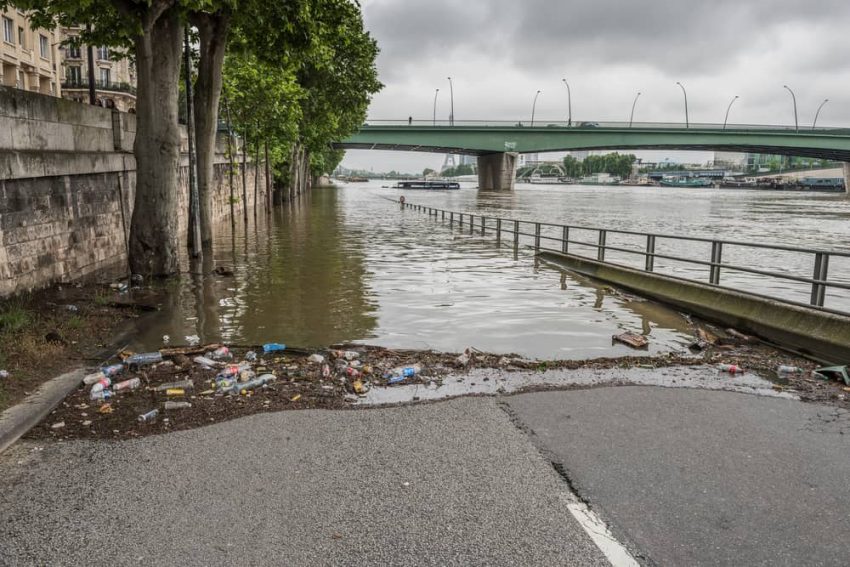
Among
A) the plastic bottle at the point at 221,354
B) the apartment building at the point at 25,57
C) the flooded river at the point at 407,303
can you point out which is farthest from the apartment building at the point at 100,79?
the plastic bottle at the point at 221,354

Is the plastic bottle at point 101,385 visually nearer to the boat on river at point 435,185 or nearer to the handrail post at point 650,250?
the handrail post at point 650,250

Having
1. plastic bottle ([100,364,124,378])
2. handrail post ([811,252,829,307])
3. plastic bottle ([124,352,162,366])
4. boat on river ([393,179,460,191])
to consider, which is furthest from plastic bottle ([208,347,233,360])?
boat on river ([393,179,460,191])

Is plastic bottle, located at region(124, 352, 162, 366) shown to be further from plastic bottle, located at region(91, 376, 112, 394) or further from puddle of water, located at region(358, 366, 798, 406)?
puddle of water, located at region(358, 366, 798, 406)

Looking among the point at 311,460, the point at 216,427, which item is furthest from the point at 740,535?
the point at 216,427

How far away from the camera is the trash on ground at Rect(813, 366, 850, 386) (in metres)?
7.47

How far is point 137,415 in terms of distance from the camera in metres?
6.07

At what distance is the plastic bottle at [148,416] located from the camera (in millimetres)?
5923

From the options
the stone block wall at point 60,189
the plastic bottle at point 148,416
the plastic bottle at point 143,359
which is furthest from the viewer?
the stone block wall at point 60,189

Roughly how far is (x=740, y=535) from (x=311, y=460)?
2811mm

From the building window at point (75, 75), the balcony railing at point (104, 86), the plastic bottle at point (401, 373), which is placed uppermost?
the building window at point (75, 75)

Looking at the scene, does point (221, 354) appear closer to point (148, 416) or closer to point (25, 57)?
point (148, 416)

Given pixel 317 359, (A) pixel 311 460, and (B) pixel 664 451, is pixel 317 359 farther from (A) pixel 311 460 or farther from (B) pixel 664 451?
(B) pixel 664 451

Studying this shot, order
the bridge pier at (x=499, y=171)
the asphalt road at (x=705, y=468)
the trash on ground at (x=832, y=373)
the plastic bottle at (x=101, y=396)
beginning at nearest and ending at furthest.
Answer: the asphalt road at (x=705, y=468)
the plastic bottle at (x=101, y=396)
the trash on ground at (x=832, y=373)
the bridge pier at (x=499, y=171)

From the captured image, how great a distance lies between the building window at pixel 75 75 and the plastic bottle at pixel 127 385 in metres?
81.5
